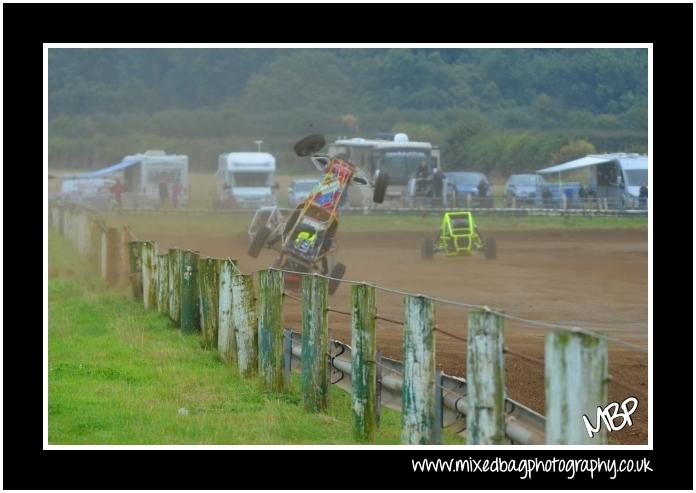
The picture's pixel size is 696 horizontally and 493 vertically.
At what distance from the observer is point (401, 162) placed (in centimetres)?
5625

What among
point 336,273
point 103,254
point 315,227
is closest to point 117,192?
point 103,254

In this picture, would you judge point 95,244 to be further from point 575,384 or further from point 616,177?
point 616,177

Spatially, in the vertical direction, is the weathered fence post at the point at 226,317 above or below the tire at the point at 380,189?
below

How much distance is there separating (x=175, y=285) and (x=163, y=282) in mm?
1162

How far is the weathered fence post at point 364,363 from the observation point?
32.0 ft

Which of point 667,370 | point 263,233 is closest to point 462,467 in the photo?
point 667,370

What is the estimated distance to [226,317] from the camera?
45.0 ft

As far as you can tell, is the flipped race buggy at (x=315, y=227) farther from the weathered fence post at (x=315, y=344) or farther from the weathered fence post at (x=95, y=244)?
the weathered fence post at (x=315, y=344)

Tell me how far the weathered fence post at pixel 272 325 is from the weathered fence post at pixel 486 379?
161 inches

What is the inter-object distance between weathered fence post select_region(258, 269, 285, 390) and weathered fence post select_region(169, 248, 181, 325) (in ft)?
13.8

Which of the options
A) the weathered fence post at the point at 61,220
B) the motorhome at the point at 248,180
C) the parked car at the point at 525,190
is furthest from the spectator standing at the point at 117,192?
the parked car at the point at 525,190

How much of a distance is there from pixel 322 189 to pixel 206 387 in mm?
10130

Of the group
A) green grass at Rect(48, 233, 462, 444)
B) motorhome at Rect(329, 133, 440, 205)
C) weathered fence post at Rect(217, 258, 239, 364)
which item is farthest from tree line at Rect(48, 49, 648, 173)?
weathered fence post at Rect(217, 258, 239, 364)

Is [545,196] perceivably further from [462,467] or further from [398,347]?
[462,467]
